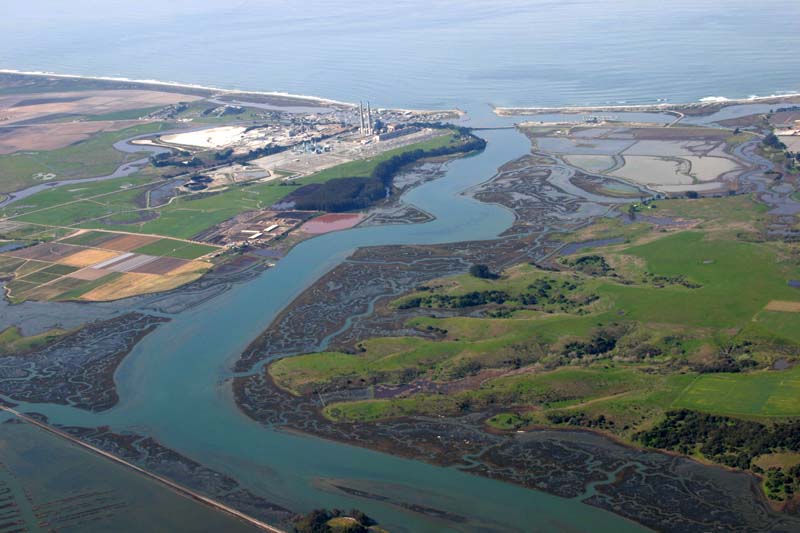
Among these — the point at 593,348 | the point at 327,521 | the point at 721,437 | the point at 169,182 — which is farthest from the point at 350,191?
the point at 721,437

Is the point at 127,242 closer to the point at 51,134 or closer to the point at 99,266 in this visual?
the point at 99,266

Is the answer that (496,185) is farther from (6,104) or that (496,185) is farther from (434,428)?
(6,104)

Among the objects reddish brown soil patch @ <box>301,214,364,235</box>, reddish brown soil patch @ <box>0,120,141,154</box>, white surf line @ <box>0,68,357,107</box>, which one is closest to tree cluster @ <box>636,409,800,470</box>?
reddish brown soil patch @ <box>301,214,364,235</box>

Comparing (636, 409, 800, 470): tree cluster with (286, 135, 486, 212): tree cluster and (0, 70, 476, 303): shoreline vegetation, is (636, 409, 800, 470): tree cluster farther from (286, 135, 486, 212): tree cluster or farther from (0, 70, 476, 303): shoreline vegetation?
(286, 135, 486, 212): tree cluster

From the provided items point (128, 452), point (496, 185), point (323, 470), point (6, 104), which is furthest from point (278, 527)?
point (6, 104)

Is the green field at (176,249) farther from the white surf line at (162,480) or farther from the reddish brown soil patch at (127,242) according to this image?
the white surf line at (162,480)

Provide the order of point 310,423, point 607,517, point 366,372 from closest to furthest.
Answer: point 607,517
point 310,423
point 366,372
